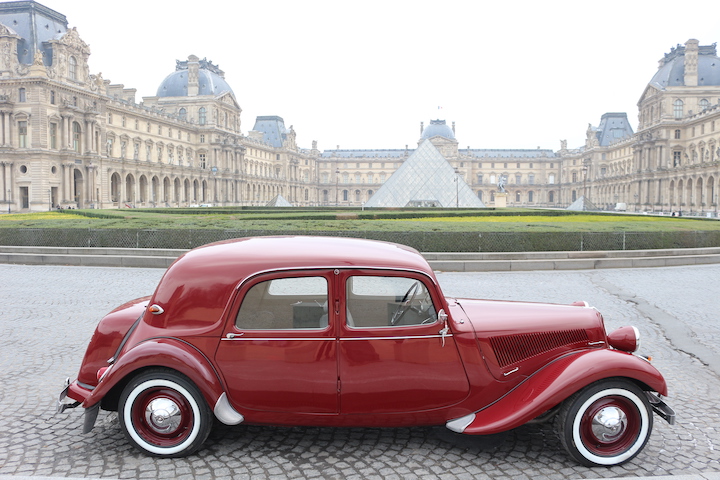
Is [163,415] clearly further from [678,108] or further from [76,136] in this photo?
[678,108]

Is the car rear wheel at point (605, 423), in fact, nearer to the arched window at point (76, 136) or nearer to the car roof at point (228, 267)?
the car roof at point (228, 267)

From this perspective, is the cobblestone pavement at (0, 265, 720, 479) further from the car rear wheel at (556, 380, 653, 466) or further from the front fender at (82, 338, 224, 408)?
the front fender at (82, 338, 224, 408)

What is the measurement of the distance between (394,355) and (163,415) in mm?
1619

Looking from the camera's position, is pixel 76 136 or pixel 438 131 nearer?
pixel 76 136

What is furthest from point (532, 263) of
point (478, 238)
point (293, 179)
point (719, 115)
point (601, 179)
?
point (293, 179)

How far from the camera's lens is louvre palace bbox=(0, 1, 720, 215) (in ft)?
142

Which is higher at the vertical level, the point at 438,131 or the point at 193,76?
the point at 193,76

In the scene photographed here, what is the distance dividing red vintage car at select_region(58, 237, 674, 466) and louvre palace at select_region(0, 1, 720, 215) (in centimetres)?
4134

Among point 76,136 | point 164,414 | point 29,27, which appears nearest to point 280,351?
point 164,414

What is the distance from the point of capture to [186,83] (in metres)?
74.1

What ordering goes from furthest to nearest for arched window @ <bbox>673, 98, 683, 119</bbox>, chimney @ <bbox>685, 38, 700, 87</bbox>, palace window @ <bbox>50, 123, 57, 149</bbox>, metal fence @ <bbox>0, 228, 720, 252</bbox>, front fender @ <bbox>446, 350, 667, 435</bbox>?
arched window @ <bbox>673, 98, 683, 119</bbox>, chimney @ <bbox>685, 38, 700, 87</bbox>, palace window @ <bbox>50, 123, 57, 149</bbox>, metal fence @ <bbox>0, 228, 720, 252</bbox>, front fender @ <bbox>446, 350, 667, 435</bbox>

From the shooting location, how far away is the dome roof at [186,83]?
241 ft

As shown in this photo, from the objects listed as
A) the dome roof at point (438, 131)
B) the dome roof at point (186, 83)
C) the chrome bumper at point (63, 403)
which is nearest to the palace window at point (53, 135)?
the dome roof at point (186, 83)

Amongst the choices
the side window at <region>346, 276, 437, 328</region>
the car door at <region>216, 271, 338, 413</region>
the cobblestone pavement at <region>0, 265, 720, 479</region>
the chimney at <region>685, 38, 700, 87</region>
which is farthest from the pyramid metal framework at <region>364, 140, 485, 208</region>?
the car door at <region>216, 271, 338, 413</region>
